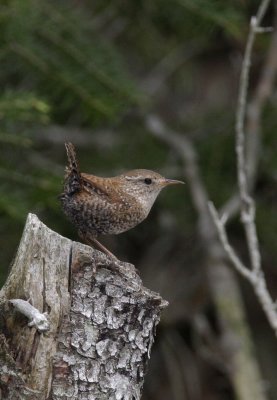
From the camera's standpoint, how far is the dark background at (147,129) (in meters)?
4.90

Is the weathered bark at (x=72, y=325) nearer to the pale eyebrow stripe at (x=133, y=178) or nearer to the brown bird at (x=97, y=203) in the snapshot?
the brown bird at (x=97, y=203)

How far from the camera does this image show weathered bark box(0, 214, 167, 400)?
319cm

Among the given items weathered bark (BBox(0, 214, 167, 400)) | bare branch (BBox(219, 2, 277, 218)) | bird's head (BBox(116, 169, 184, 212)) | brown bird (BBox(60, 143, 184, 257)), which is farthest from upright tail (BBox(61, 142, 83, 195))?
bare branch (BBox(219, 2, 277, 218))

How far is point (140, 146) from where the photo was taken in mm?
6562

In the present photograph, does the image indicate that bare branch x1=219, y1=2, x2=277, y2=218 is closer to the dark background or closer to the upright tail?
the dark background

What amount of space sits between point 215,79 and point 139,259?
1.85m

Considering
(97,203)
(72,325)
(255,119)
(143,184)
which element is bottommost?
(72,325)

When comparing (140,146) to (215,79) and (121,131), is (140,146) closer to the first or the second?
(121,131)

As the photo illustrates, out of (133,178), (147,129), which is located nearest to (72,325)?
(133,178)

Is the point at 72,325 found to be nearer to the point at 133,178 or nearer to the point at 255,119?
the point at 133,178

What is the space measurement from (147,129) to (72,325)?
12.1 ft

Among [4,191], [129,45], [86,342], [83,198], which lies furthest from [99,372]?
[129,45]

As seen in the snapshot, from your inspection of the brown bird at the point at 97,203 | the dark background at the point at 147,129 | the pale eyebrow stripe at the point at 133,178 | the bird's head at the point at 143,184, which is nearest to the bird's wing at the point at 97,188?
the brown bird at the point at 97,203

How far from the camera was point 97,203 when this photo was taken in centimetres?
389
